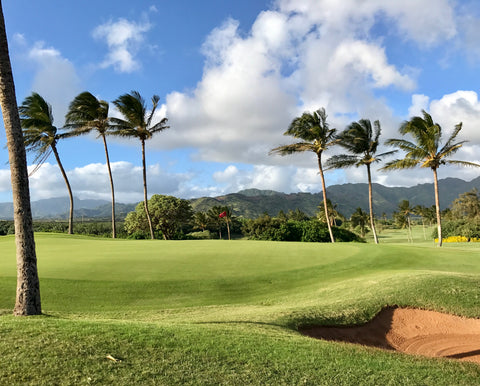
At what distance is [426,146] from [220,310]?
25.3 metres

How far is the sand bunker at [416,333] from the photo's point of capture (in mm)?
8648

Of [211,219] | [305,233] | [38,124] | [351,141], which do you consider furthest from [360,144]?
[211,219]

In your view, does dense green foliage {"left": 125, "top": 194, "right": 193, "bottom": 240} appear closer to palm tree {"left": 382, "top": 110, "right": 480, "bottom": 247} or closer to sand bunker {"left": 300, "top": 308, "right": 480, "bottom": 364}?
palm tree {"left": 382, "top": 110, "right": 480, "bottom": 247}

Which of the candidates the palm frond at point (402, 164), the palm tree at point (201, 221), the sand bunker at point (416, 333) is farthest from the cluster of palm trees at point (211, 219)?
the sand bunker at point (416, 333)

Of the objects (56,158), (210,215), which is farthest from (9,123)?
(210,215)

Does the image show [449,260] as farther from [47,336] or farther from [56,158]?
[56,158]

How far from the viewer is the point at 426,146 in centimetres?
2836

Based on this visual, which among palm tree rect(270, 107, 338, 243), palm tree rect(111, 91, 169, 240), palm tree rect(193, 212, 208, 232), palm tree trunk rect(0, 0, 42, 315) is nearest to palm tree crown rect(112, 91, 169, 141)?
palm tree rect(111, 91, 169, 240)

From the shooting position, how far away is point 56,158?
3372 cm

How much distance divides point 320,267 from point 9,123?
1293cm

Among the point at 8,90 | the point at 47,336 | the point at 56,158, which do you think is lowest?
the point at 47,336

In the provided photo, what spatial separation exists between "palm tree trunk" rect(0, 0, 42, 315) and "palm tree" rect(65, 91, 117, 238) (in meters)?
26.7

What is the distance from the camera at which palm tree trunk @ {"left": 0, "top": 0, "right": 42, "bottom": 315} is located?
756 cm

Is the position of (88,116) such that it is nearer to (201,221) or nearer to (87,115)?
(87,115)
